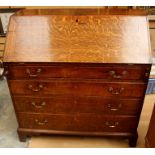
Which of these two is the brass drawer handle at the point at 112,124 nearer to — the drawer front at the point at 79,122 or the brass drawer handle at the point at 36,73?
the drawer front at the point at 79,122

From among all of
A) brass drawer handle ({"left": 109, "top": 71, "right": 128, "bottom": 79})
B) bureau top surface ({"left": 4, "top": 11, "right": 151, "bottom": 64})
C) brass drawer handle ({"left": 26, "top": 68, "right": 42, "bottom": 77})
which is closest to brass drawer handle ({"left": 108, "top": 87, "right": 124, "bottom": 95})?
brass drawer handle ({"left": 109, "top": 71, "right": 128, "bottom": 79})

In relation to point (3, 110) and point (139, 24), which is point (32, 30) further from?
point (3, 110)

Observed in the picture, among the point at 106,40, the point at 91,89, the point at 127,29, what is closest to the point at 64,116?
the point at 91,89

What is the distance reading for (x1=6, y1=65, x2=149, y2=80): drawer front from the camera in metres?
1.38

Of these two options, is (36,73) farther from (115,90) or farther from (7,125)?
(7,125)

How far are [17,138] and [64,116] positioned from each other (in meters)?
0.51

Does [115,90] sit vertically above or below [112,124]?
above

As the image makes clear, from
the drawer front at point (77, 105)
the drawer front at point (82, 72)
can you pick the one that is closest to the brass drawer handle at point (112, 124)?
the drawer front at point (77, 105)

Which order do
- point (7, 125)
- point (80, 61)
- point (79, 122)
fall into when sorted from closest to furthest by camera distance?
1. point (80, 61)
2. point (79, 122)
3. point (7, 125)

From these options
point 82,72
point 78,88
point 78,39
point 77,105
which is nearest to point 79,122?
point 77,105

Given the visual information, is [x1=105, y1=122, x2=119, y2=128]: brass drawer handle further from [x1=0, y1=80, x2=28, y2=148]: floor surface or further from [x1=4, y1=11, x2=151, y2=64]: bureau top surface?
[x1=0, y1=80, x2=28, y2=148]: floor surface

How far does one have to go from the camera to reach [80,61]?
1357mm

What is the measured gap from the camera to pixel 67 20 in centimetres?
147

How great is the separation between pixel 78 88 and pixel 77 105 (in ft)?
0.54
